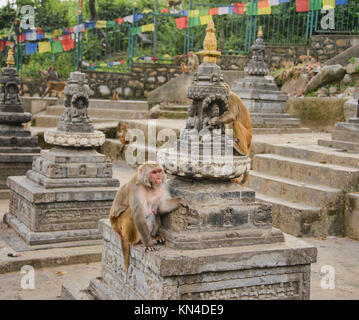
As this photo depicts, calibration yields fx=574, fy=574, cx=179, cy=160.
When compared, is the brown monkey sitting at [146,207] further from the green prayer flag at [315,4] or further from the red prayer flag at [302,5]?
the red prayer flag at [302,5]

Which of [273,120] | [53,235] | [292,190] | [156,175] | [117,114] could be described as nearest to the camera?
[156,175]

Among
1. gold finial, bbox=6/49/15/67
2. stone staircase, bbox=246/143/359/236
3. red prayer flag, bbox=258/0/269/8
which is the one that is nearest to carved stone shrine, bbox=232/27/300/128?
stone staircase, bbox=246/143/359/236

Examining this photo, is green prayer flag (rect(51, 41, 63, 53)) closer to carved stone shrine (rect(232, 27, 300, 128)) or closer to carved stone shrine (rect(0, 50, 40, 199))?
carved stone shrine (rect(232, 27, 300, 128))

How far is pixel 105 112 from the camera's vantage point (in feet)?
54.4

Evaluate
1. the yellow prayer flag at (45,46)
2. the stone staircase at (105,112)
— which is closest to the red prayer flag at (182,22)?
the stone staircase at (105,112)

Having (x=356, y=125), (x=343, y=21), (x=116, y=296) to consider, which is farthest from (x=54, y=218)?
(x=343, y=21)

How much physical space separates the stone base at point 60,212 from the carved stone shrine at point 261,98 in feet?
18.2

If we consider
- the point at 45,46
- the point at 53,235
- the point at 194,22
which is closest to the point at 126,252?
the point at 53,235

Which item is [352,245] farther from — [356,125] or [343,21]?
[343,21]

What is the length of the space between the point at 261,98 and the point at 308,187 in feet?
15.7

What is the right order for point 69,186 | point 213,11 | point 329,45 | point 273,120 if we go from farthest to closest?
1. point 213,11
2. point 329,45
3. point 273,120
4. point 69,186

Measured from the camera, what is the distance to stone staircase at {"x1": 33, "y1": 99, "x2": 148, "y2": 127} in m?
16.2

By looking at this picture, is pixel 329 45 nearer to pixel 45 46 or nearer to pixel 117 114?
pixel 117 114

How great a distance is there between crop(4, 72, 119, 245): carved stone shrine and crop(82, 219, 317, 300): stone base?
8.01 feet
